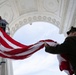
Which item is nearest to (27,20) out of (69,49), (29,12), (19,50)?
(29,12)

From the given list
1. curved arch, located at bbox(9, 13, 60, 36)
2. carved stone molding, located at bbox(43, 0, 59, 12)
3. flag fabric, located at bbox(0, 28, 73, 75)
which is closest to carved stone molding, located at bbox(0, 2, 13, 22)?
curved arch, located at bbox(9, 13, 60, 36)

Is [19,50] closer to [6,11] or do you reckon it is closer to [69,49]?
[69,49]

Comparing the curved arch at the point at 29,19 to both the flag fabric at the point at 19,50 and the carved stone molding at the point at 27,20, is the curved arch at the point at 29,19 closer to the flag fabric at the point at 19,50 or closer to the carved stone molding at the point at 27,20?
the carved stone molding at the point at 27,20

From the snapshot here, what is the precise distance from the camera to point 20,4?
14164 mm

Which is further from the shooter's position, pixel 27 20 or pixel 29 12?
pixel 27 20

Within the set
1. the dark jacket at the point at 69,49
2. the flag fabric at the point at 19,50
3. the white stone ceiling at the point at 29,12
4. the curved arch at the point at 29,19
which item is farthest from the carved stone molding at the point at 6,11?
the dark jacket at the point at 69,49

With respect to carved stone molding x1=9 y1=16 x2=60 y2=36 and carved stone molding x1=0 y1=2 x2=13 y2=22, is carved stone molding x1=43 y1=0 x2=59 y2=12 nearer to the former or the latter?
carved stone molding x1=9 y1=16 x2=60 y2=36

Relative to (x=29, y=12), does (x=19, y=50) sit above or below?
below

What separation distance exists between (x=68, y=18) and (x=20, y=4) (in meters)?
4.26

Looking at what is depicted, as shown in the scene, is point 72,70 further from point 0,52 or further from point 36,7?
point 36,7

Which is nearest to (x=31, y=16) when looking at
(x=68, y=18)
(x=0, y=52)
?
(x=68, y=18)

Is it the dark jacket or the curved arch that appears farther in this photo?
the curved arch

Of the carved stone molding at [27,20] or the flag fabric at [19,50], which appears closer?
the flag fabric at [19,50]

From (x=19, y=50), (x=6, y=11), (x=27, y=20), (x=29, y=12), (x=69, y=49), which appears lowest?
(x=69, y=49)
